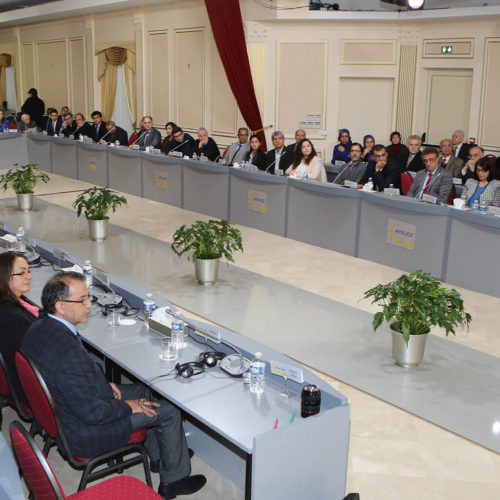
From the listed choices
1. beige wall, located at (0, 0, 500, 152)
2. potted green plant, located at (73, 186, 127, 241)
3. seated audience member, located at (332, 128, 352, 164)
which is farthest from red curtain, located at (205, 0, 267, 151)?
potted green plant, located at (73, 186, 127, 241)

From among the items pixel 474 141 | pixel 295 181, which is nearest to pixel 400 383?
pixel 295 181

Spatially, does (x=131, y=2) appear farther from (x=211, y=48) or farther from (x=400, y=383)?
(x=400, y=383)

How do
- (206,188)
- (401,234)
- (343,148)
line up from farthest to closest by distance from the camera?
(343,148), (206,188), (401,234)

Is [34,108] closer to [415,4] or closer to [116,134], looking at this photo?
[116,134]

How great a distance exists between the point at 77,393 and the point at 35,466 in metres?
0.66

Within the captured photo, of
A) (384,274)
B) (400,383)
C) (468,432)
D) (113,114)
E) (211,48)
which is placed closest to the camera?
(468,432)

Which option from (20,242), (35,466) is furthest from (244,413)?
(20,242)

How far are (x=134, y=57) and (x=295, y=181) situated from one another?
742 centimetres

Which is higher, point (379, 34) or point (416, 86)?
point (379, 34)

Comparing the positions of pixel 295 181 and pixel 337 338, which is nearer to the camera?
pixel 337 338

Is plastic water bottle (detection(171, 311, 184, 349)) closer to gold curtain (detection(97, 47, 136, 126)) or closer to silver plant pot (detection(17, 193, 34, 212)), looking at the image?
silver plant pot (detection(17, 193, 34, 212))

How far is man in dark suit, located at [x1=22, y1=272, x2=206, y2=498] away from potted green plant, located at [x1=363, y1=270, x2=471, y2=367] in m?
1.67

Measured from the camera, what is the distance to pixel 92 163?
38.3ft

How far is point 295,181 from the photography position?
26.0 feet
